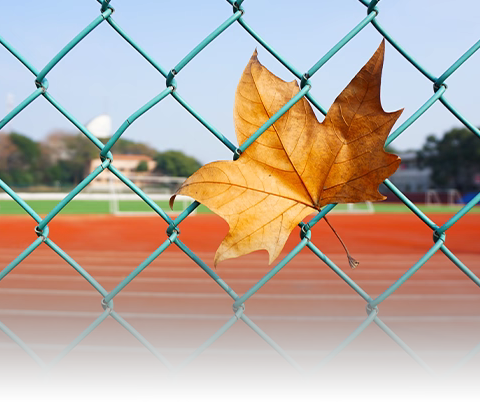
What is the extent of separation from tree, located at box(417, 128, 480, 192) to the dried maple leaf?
140 feet

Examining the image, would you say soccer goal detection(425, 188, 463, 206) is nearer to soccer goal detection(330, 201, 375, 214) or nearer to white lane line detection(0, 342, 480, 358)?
soccer goal detection(330, 201, 375, 214)

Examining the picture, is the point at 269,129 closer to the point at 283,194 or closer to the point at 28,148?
the point at 283,194

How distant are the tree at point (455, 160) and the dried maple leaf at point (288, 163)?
1683 inches

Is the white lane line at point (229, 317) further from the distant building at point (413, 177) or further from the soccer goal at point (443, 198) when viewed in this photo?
the distant building at point (413, 177)

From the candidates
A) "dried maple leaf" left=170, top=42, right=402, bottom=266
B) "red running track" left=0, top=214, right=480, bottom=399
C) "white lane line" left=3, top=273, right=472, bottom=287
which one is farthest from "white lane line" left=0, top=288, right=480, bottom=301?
"dried maple leaf" left=170, top=42, right=402, bottom=266

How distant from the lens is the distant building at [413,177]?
144 ft

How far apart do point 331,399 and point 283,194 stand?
52.4 inches

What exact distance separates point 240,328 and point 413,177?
48.1 metres

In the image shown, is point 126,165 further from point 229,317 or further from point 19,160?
point 19,160

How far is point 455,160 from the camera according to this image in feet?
132

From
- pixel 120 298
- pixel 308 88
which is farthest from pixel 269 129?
pixel 120 298

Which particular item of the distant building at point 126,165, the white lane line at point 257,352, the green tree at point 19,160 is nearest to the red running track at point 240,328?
the white lane line at point 257,352

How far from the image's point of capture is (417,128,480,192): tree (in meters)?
39.1

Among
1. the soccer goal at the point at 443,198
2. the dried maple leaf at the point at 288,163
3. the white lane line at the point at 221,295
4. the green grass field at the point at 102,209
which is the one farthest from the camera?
the soccer goal at the point at 443,198
